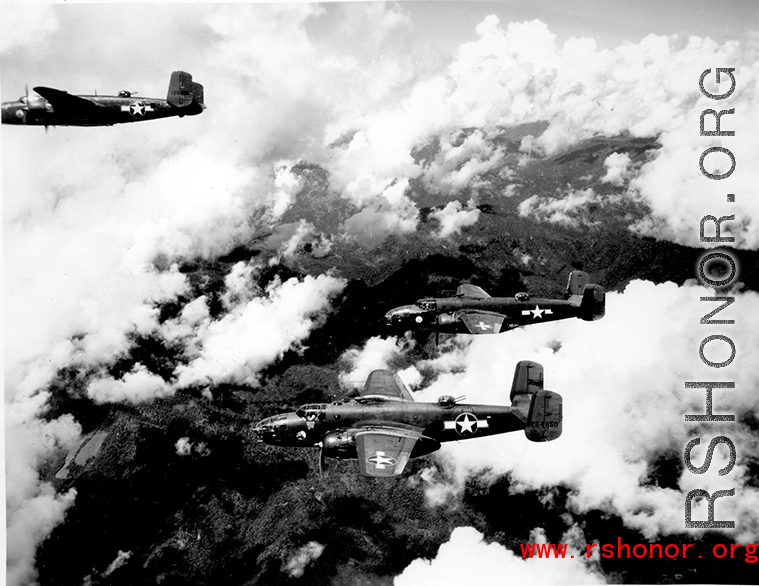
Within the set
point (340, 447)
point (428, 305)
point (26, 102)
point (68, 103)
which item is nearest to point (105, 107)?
point (68, 103)

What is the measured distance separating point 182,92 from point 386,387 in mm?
9471

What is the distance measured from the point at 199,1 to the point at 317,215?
6.49 m

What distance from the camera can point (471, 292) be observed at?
13.7 meters

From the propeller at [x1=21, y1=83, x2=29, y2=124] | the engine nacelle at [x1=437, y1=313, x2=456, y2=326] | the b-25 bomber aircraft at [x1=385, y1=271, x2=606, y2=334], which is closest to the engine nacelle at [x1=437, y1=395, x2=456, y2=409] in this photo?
the b-25 bomber aircraft at [x1=385, y1=271, x2=606, y2=334]

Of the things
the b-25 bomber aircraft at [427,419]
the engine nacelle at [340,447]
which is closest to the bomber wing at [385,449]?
the b-25 bomber aircraft at [427,419]

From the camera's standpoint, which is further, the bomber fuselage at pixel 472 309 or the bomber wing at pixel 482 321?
the bomber fuselage at pixel 472 309

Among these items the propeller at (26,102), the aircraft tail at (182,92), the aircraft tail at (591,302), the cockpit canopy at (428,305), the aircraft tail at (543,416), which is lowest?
the aircraft tail at (543,416)

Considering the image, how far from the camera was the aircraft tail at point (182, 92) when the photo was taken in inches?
437

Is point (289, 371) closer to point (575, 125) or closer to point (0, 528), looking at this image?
point (0, 528)

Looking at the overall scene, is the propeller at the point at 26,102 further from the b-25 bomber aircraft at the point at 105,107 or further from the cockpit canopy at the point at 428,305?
the cockpit canopy at the point at 428,305

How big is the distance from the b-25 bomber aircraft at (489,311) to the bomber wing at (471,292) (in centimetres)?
18

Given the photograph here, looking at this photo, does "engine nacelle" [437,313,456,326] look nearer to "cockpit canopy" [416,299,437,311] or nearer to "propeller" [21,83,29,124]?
"cockpit canopy" [416,299,437,311]

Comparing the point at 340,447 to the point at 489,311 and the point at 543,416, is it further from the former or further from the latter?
the point at 489,311

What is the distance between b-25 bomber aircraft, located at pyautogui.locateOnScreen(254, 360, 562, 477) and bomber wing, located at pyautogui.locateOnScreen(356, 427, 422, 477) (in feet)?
0.17
